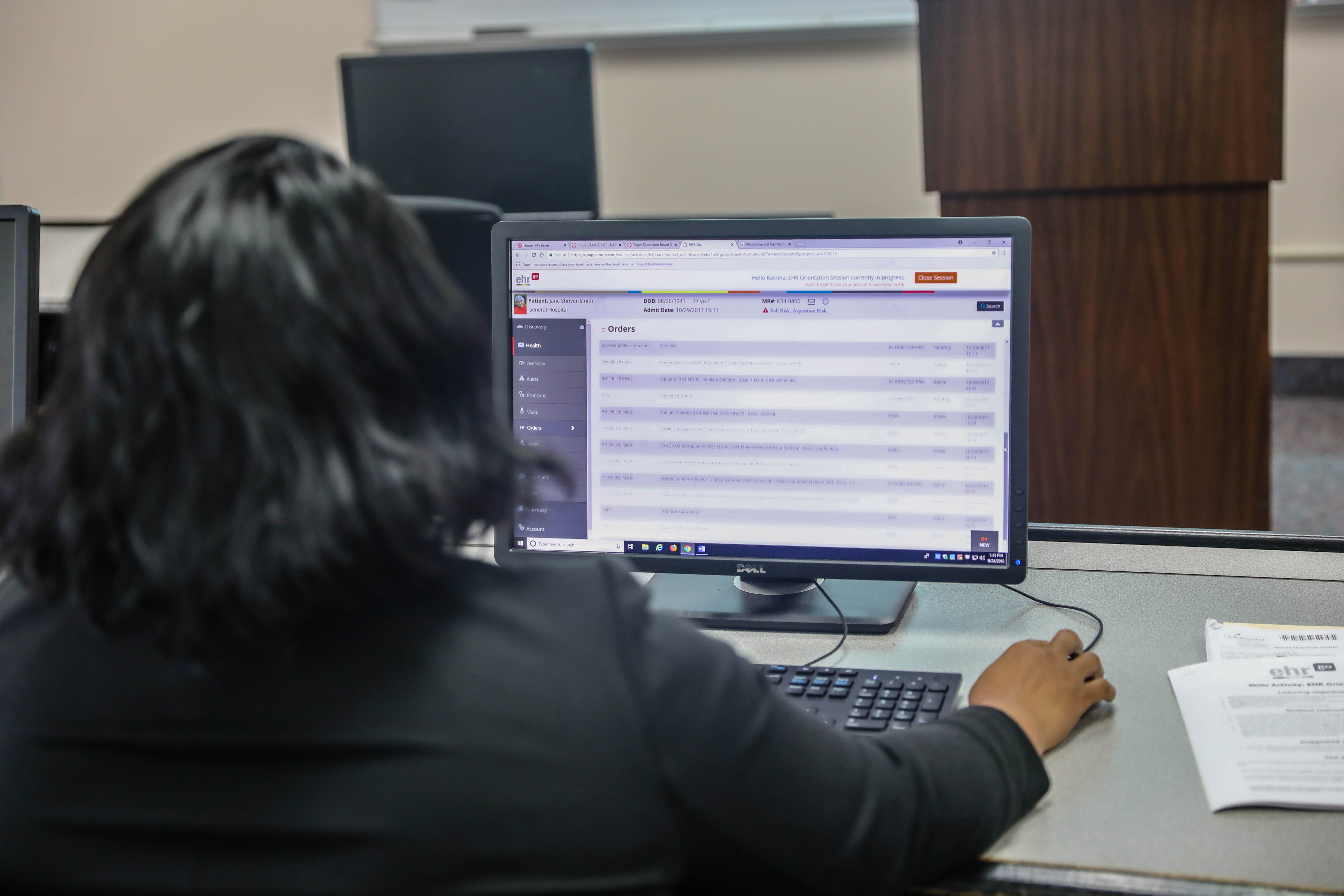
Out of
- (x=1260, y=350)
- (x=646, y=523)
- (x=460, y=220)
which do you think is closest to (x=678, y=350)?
(x=646, y=523)

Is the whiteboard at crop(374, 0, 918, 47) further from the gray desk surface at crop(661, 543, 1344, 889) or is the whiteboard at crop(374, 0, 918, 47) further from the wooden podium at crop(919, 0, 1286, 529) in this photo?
the gray desk surface at crop(661, 543, 1344, 889)

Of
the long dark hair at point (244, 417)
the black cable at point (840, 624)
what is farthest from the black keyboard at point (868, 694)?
the long dark hair at point (244, 417)

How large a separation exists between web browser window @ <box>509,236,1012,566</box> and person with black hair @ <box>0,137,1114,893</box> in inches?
17.7

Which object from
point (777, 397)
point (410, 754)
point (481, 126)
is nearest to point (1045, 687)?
point (777, 397)

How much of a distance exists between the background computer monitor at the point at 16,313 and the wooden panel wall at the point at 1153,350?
126 cm

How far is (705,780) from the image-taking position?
533 mm

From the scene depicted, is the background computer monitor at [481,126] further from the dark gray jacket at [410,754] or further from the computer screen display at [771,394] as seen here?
the dark gray jacket at [410,754]

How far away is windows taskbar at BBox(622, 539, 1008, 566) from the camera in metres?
0.97

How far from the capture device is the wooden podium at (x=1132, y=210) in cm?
160

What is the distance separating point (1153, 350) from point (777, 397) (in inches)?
35.7

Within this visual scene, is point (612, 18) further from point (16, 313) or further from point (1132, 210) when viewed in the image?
point (16, 313)

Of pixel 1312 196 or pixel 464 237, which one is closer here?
pixel 464 237

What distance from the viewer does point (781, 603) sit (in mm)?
1050

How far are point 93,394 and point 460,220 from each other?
126 cm
